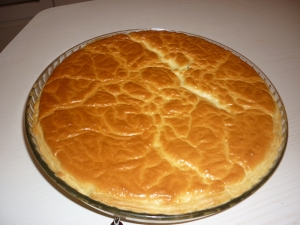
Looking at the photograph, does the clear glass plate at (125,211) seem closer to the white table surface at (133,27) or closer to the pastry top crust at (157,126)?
the pastry top crust at (157,126)

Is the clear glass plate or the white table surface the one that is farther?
the white table surface

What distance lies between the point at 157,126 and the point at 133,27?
96 centimetres

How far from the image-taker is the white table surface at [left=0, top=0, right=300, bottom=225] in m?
0.86

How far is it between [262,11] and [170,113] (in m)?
1.39

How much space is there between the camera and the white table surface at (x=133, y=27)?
0.86 meters

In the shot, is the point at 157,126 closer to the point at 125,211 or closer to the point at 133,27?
the point at 125,211

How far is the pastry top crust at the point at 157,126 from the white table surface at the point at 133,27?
0.53ft

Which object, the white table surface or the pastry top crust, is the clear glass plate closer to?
the pastry top crust

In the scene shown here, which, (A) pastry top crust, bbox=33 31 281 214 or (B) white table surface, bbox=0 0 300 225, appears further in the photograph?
(B) white table surface, bbox=0 0 300 225

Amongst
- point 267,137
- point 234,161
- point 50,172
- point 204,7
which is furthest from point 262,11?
point 50,172

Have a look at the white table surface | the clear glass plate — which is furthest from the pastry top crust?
the white table surface

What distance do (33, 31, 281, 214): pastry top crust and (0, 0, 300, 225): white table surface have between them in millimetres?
161

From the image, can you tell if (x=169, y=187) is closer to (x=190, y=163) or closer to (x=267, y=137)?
(x=190, y=163)

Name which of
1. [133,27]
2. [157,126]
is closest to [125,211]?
[157,126]
